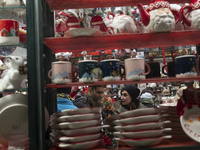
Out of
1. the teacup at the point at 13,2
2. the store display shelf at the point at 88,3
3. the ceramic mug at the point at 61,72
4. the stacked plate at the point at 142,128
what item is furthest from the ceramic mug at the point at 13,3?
the stacked plate at the point at 142,128

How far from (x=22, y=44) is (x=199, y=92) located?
1243mm

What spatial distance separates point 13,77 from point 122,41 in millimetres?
794

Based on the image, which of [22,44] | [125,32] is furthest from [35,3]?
[125,32]

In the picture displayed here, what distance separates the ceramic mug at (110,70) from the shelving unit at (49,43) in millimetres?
47

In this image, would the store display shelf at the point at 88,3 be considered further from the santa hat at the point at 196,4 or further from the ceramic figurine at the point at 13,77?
the ceramic figurine at the point at 13,77

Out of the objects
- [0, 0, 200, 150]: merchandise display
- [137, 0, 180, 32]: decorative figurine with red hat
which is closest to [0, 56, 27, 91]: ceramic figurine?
[0, 0, 200, 150]: merchandise display

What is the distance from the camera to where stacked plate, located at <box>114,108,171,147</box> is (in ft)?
4.05

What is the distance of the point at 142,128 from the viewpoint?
124cm

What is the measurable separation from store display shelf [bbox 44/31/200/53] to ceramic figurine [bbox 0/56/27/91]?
0.24m

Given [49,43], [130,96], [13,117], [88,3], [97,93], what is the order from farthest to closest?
[130,96]
[97,93]
[88,3]
[49,43]
[13,117]

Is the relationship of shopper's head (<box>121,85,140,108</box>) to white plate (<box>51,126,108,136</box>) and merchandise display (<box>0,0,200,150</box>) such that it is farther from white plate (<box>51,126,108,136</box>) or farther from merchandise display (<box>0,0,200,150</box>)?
white plate (<box>51,126,108,136</box>)

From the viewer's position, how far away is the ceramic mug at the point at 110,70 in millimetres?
1352

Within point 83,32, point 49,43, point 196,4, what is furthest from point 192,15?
point 49,43

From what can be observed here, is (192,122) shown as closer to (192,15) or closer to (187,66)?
(187,66)
